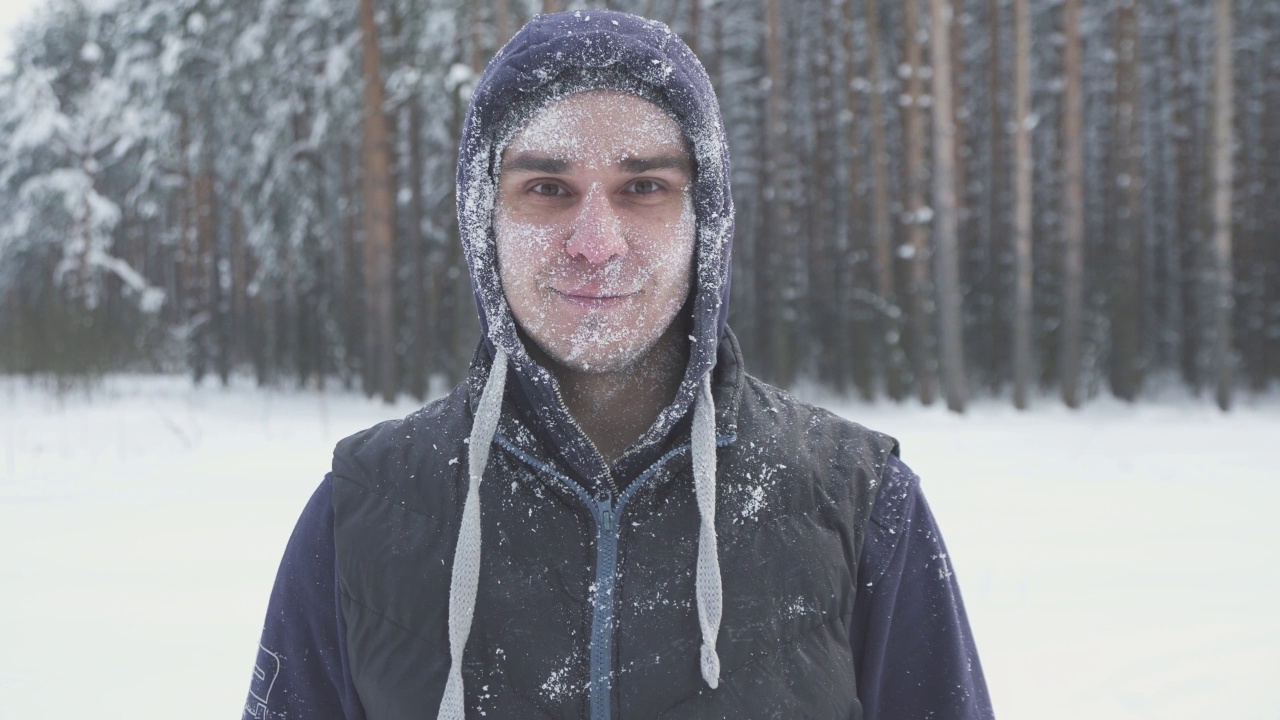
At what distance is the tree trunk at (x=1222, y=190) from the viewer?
13.3 m

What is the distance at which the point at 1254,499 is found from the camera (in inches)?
284

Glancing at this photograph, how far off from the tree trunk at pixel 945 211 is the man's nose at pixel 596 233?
12.6 metres

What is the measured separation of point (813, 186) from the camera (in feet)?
71.7

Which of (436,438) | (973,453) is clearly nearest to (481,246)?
(436,438)

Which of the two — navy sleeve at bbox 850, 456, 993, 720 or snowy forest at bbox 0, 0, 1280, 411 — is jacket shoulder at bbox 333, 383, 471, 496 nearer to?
navy sleeve at bbox 850, 456, 993, 720

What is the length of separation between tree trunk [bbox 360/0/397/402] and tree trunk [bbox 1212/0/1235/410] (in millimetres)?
12815

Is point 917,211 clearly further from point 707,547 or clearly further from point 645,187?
point 707,547

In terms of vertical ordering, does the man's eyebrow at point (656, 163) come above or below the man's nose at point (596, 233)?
above

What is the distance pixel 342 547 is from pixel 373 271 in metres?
13.5

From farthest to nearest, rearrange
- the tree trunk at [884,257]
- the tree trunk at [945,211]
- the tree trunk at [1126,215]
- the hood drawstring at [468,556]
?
the tree trunk at [884,257], the tree trunk at [1126,215], the tree trunk at [945,211], the hood drawstring at [468,556]

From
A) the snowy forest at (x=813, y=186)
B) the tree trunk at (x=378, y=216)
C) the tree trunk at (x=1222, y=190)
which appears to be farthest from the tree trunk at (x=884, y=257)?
the tree trunk at (x=378, y=216)

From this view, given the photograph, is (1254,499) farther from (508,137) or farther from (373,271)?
(373,271)

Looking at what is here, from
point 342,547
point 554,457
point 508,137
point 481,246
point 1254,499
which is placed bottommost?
point 1254,499

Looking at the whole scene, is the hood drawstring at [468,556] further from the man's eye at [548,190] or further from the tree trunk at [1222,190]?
the tree trunk at [1222,190]
